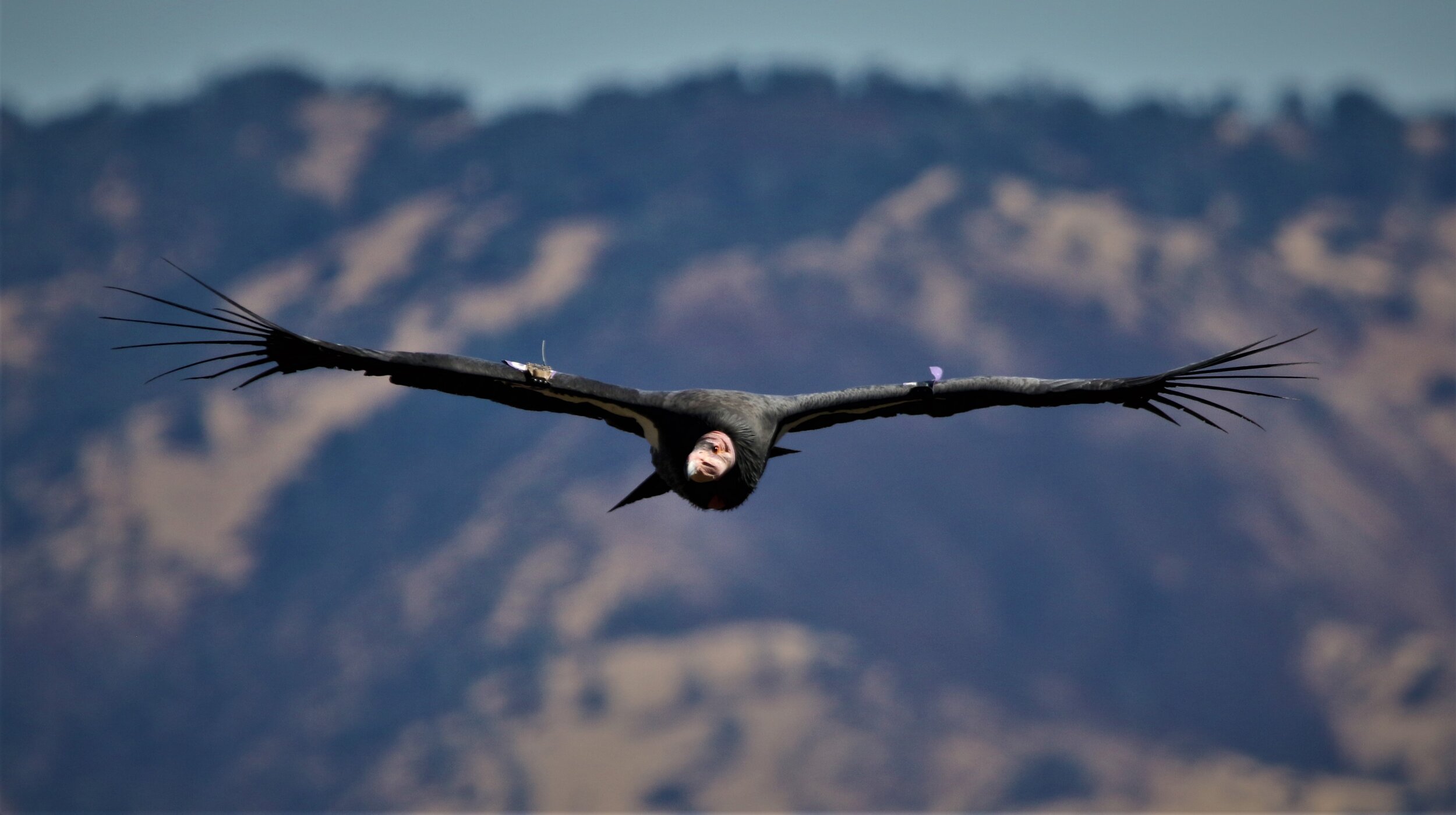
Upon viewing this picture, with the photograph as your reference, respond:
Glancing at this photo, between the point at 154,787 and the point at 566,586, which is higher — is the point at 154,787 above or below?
below

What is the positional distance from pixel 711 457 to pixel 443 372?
2571mm

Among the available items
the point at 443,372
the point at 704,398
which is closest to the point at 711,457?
the point at 704,398

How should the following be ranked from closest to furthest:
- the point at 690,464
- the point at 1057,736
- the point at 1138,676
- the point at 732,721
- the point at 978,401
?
the point at 690,464 → the point at 978,401 → the point at 732,721 → the point at 1057,736 → the point at 1138,676

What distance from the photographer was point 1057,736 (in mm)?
184375

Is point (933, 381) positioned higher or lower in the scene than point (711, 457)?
higher

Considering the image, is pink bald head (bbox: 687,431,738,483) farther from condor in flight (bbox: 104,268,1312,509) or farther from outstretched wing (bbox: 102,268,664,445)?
outstretched wing (bbox: 102,268,664,445)

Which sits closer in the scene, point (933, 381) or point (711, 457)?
point (711, 457)

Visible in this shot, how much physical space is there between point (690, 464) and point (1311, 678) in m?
181

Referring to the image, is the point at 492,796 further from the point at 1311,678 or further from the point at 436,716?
the point at 1311,678

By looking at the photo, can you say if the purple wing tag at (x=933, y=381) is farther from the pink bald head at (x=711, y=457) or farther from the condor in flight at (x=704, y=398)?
the pink bald head at (x=711, y=457)

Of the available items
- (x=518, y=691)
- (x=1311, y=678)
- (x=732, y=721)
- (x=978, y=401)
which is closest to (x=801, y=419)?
(x=978, y=401)

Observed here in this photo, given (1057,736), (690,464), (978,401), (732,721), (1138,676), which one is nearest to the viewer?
(690,464)

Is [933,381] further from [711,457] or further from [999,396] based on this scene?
[711,457]

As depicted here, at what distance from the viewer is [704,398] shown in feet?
66.5
